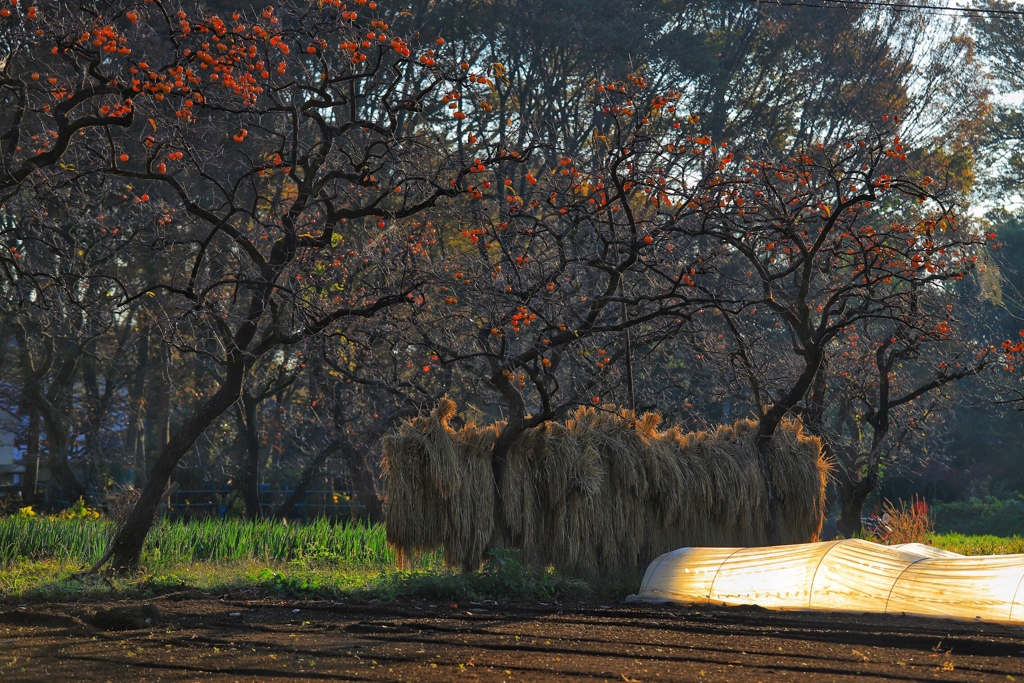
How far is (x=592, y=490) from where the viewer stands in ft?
30.1

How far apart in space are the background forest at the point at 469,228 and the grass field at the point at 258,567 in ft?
3.30

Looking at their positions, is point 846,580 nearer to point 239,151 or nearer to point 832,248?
point 832,248

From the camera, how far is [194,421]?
930 cm

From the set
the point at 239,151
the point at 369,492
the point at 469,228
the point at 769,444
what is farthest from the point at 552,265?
the point at 369,492

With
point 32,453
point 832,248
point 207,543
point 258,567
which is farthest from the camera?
point 32,453

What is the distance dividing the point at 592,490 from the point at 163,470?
382 cm

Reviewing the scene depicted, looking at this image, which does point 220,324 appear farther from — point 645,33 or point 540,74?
point 645,33

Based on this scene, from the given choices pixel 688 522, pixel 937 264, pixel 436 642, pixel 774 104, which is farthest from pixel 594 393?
pixel 774 104

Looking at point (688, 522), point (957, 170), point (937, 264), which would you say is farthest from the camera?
point (957, 170)

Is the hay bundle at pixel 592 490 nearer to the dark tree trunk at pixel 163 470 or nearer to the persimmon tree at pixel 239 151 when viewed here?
the persimmon tree at pixel 239 151

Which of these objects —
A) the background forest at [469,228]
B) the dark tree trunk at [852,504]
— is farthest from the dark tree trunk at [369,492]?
the dark tree trunk at [852,504]

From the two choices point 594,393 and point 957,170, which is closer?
point 594,393

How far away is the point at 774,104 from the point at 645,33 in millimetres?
3180

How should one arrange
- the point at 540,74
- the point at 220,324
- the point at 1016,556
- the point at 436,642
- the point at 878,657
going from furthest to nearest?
the point at 540,74 → the point at 220,324 → the point at 1016,556 → the point at 436,642 → the point at 878,657
